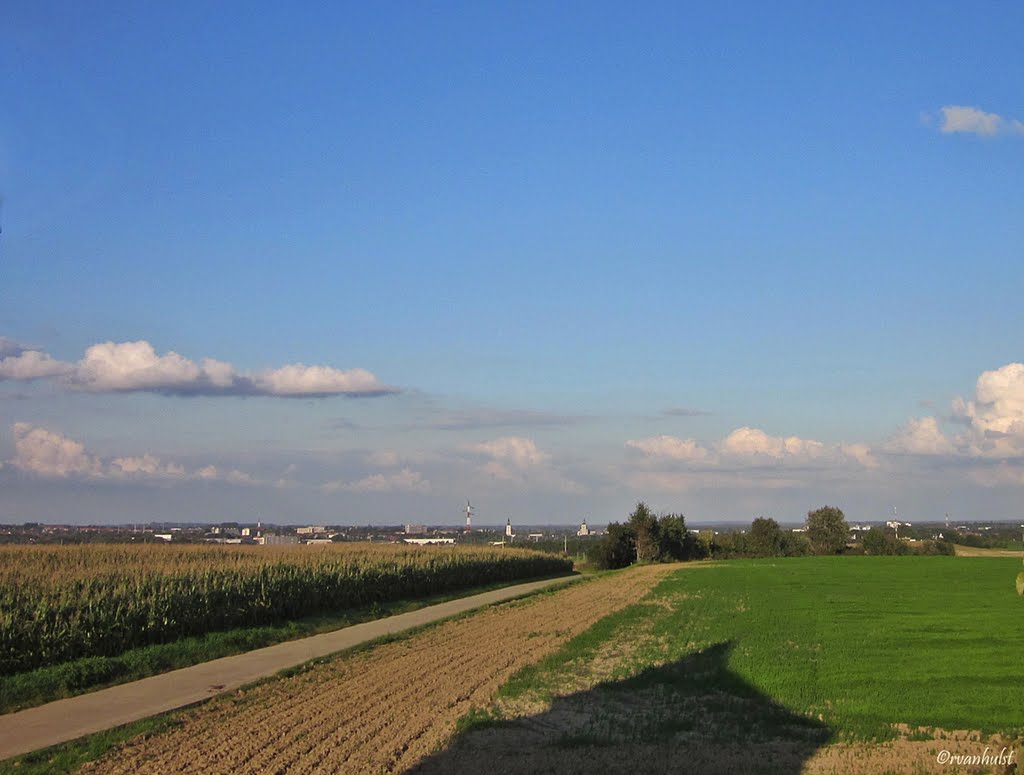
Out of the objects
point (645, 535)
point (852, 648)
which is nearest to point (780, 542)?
point (645, 535)

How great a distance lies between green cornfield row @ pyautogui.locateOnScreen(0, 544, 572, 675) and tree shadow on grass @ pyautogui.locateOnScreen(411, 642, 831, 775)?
961 centimetres

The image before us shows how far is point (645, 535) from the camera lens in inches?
3878

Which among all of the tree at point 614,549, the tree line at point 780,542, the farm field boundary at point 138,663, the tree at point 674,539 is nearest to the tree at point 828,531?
the tree line at point 780,542

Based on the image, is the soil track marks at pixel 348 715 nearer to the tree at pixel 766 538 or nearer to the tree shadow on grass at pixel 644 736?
the tree shadow on grass at pixel 644 736

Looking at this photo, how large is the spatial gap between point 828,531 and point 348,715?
4463 inches

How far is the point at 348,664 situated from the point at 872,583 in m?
40.2

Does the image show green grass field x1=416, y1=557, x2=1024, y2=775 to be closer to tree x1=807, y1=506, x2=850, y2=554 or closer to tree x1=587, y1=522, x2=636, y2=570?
tree x1=587, y1=522, x2=636, y2=570

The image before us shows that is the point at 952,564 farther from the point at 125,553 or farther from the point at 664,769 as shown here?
the point at 664,769

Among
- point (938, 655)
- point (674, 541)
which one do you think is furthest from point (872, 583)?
point (674, 541)

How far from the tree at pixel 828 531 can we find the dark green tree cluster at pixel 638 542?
2289cm

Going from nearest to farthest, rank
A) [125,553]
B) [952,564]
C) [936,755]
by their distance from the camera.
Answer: [936,755] → [125,553] → [952,564]

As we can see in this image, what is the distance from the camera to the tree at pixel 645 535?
98.4 meters

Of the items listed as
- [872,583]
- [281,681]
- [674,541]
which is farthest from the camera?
[674,541]

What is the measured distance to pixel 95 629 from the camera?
19062 mm
